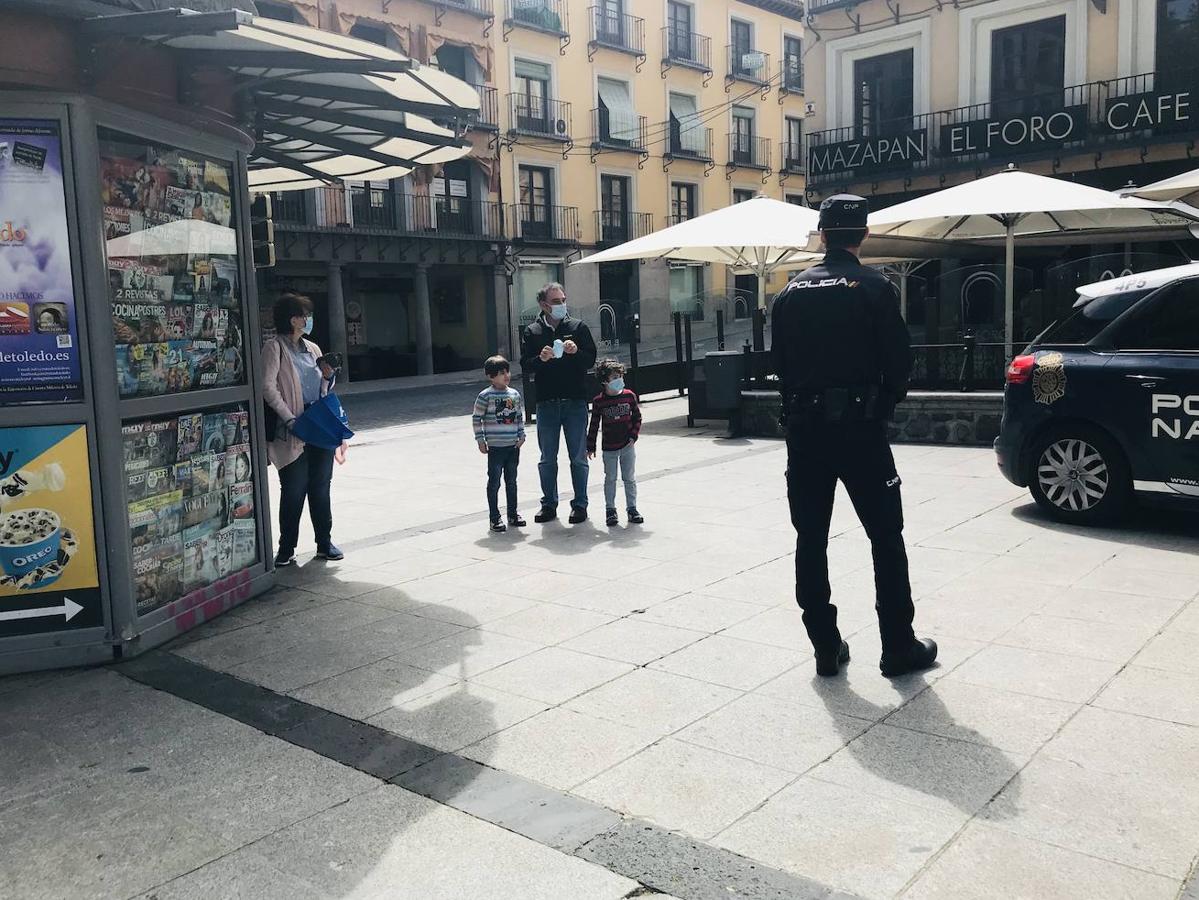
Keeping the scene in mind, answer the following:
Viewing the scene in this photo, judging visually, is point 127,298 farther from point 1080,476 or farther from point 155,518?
point 1080,476

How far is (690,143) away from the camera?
36.5m

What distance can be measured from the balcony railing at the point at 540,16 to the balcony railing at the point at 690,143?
5.35 meters

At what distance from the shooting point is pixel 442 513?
27.9 ft

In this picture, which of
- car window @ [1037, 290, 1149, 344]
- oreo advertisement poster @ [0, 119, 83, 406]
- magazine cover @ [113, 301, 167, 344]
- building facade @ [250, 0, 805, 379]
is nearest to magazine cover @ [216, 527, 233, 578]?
magazine cover @ [113, 301, 167, 344]

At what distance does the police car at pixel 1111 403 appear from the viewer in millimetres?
6660

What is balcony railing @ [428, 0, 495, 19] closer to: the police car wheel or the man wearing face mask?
the man wearing face mask

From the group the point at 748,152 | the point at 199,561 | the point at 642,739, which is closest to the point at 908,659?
the point at 642,739

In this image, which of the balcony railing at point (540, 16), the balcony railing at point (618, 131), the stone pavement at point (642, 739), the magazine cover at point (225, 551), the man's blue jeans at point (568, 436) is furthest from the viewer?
the balcony railing at point (618, 131)

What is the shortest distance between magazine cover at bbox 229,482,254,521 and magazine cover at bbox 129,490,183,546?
455 mm

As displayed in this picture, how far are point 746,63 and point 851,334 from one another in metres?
36.4

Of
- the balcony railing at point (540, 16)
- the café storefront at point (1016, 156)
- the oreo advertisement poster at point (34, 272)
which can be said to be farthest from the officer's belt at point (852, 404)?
the balcony railing at point (540, 16)

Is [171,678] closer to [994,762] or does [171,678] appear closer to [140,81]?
[140,81]

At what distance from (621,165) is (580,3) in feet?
16.4

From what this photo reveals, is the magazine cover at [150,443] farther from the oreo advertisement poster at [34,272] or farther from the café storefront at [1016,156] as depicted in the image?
the café storefront at [1016,156]
